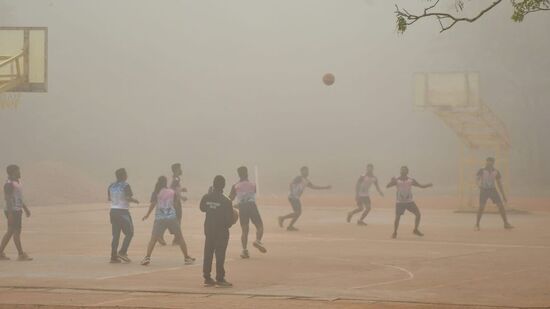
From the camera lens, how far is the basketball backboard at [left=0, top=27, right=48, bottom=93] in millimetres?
26344

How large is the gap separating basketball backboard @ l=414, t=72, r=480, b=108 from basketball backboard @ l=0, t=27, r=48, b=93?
19.3 meters

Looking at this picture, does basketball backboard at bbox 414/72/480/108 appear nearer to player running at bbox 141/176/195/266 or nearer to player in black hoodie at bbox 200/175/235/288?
player running at bbox 141/176/195/266

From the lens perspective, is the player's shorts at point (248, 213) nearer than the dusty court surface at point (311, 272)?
No

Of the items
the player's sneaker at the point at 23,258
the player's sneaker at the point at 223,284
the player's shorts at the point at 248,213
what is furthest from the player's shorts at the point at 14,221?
the player's sneaker at the point at 223,284

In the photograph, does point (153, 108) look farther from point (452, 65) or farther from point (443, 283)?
point (443, 283)

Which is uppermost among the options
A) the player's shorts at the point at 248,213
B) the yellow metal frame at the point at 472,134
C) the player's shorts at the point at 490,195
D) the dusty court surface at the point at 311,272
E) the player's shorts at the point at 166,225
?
the yellow metal frame at the point at 472,134

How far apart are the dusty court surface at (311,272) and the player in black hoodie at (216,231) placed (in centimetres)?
33

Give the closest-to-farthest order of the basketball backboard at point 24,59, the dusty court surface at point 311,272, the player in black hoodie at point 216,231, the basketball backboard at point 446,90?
the dusty court surface at point 311,272
the player in black hoodie at point 216,231
the basketball backboard at point 24,59
the basketball backboard at point 446,90

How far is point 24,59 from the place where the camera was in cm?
2670

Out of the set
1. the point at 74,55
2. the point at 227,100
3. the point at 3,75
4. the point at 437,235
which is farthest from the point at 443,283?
the point at 74,55

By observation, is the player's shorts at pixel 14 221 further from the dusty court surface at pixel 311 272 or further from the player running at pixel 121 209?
the player running at pixel 121 209

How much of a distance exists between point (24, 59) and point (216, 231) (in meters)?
14.4

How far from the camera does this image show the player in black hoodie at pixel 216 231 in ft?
46.7

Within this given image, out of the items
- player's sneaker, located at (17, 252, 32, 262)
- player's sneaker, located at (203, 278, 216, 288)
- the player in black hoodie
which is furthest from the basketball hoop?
player's sneaker, located at (203, 278, 216, 288)
